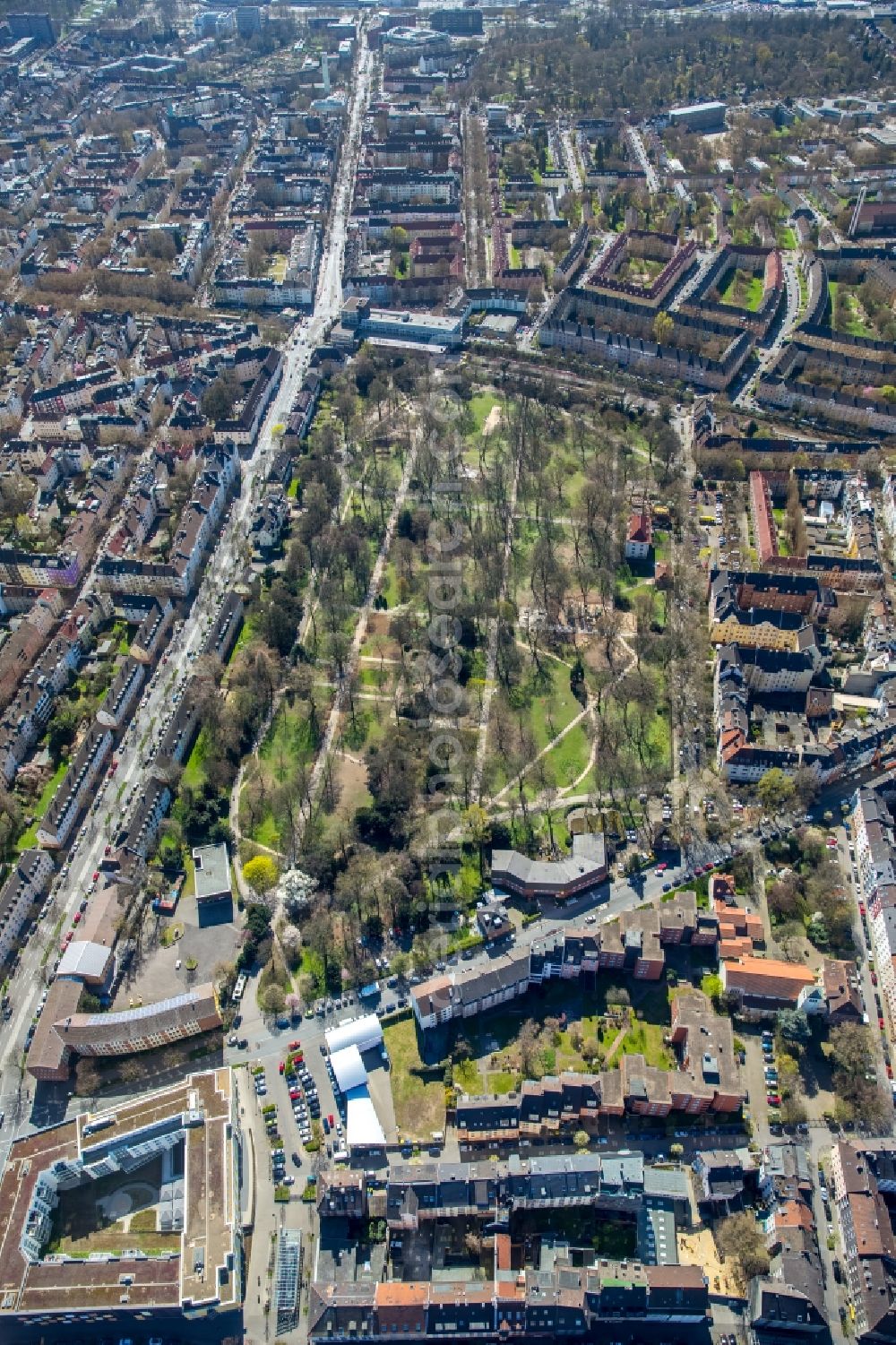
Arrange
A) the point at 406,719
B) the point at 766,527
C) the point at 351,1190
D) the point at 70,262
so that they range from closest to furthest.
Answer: the point at 351,1190, the point at 406,719, the point at 766,527, the point at 70,262

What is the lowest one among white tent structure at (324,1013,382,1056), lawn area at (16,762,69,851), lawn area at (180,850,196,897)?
white tent structure at (324,1013,382,1056)

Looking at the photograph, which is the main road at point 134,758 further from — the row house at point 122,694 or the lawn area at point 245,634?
the lawn area at point 245,634

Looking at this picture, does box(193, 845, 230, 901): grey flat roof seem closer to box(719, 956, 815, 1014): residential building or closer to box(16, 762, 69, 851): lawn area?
box(16, 762, 69, 851): lawn area

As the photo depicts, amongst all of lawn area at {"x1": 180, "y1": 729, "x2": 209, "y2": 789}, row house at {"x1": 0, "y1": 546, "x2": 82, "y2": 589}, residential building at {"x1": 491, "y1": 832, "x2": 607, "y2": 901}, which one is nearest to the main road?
lawn area at {"x1": 180, "y1": 729, "x2": 209, "y2": 789}

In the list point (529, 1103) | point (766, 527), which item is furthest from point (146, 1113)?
point (766, 527)

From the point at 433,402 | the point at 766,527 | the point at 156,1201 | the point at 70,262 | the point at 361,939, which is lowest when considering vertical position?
the point at 156,1201

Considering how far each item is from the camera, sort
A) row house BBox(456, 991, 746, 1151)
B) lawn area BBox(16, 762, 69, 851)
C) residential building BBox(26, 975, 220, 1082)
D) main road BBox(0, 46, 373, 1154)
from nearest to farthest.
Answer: row house BBox(456, 991, 746, 1151)
residential building BBox(26, 975, 220, 1082)
main road BBox(0, 46, 373, 1154)
lawn area BBox(16, 762, 69, 851)

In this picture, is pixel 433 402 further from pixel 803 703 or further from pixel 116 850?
pixel 116 850
